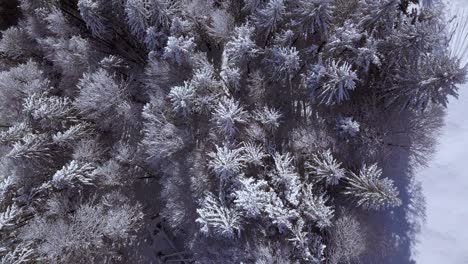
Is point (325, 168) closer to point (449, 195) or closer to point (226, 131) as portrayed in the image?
point (226, 131)

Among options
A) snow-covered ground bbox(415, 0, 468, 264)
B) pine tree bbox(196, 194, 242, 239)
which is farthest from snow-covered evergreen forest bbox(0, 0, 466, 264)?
snow-covered ground bbox(415, 0, 468, 264)

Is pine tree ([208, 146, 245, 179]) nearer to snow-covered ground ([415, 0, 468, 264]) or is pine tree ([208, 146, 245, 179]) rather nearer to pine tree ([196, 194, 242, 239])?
pine tree ([196, 194, 242, 239])

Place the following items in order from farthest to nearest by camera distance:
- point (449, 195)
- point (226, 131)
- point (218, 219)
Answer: point (449, 195) < point (226, 131) < point (218, 219)

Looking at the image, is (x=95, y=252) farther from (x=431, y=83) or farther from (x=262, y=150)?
(x=431, y=83)

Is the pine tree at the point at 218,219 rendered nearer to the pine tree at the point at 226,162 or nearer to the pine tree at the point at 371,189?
the pine tree at the point at 226,162

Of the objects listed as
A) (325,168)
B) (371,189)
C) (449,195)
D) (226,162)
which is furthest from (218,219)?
(449,195)

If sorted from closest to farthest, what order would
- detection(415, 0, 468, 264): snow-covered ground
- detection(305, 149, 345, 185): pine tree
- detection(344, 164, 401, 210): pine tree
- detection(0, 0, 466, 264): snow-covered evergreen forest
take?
detection(344, 164, 401, 210): pine tree, detection(305, 149, 345, 185): pine tree, detection(0, 0, 466, 264): snow-covered evergreen forest, detection(415, 0, 468, 264): snow-covered ground
